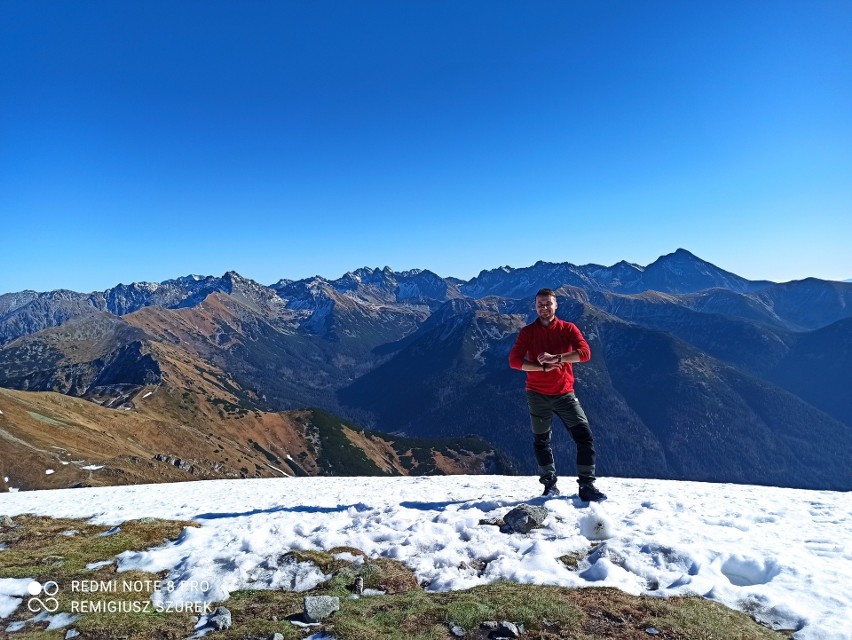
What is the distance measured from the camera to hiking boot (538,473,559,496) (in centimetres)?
1528

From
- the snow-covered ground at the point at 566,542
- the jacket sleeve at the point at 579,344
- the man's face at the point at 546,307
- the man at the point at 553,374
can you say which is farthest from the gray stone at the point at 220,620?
the jacket sleeve at the point at 579,344

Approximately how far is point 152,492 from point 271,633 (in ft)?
64.1

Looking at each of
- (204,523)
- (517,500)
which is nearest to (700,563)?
(517,500)

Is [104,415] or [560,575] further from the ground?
[560,575]

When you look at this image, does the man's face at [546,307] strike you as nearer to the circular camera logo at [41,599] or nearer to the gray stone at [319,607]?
the gray stone at [319,607]

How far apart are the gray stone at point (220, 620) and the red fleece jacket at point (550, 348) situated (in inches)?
363

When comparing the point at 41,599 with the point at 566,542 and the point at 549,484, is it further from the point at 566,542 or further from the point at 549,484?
the point at 549,484

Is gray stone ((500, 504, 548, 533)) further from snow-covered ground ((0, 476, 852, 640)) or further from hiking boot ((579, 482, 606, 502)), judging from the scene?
hiking boot ((579, 482, 606, 502))

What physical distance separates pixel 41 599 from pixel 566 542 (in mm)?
11518

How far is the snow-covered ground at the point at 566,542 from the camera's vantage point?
8.71 m

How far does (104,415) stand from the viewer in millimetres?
139250

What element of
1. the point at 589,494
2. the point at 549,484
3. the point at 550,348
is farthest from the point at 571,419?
the point at 549,484

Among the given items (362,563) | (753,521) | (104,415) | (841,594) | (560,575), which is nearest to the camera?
(841,594)

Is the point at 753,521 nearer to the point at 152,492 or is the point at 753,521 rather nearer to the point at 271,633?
the point at 271,633
